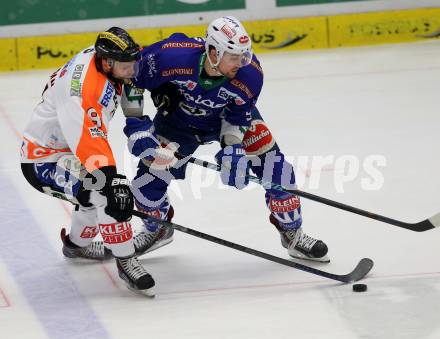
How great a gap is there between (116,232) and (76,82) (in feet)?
2.10

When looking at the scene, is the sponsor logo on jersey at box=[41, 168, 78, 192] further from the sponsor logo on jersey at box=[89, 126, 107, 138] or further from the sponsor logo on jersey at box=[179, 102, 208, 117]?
the sponsor logo on jersey at box=[179, 102, 208, 117]

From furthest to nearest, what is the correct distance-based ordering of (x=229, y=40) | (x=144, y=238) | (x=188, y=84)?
(x=144, y=238) < (x=188, y=84) < (x=229, y=40)

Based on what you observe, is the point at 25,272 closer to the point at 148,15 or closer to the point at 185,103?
the point at 185,103

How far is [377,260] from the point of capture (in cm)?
491

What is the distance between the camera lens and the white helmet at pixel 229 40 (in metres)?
4.48

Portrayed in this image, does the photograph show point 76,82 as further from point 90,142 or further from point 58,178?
point 58,178

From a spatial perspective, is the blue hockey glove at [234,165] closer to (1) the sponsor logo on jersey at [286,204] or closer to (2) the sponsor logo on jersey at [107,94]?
(1) the sponsor logo on jersey at [286,204]

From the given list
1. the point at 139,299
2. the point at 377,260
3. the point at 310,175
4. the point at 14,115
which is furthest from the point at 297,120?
the point at 139,299

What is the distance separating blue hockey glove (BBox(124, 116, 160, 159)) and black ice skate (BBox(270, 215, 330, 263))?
0.73m

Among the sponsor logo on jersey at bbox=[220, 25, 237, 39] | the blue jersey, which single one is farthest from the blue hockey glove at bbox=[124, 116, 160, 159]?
the sponsor logo on jersey at bbox=[220, 25, 237, 39]

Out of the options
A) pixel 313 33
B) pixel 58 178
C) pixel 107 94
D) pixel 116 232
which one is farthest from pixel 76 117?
pixel 313 33

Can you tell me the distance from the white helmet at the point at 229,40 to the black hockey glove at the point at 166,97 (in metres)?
0.30

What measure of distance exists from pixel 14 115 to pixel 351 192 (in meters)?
2.77

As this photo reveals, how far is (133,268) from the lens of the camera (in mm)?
4590
